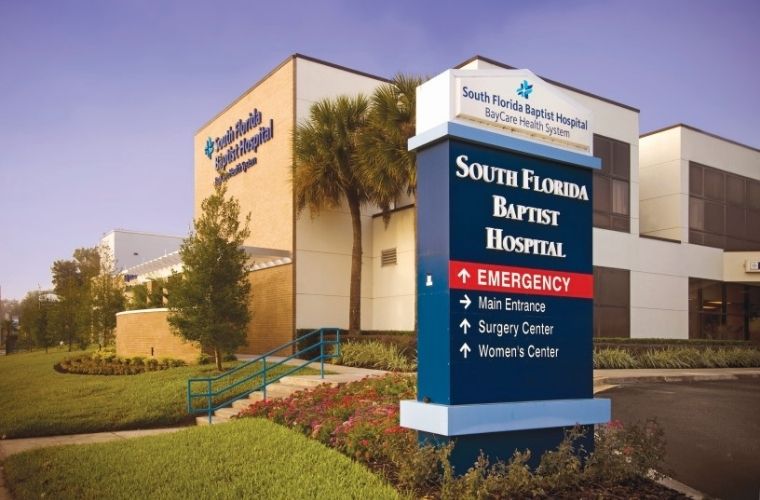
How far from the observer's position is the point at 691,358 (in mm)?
23203

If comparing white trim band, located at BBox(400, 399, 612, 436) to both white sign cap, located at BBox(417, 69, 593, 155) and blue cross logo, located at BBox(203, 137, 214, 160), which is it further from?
blue cross logo, located at BBox(203, 137, 214, 160)

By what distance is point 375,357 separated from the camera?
1769cm

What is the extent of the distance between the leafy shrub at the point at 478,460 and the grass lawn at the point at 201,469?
26 centimetres

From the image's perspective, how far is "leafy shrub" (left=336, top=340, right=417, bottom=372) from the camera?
55.1 ft

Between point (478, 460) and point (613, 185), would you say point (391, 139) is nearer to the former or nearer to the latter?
point (613, 185)

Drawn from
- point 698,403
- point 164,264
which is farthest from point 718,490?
point 164,264

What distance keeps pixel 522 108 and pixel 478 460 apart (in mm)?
3590

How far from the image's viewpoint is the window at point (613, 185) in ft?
84.1

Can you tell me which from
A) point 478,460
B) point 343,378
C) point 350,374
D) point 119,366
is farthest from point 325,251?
point 478,460

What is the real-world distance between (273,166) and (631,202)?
13533mm

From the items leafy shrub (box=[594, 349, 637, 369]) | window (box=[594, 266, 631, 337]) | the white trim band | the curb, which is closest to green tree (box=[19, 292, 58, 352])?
window (box=[594, 266, 631, 337])

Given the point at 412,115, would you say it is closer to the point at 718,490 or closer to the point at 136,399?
the point at 136,399

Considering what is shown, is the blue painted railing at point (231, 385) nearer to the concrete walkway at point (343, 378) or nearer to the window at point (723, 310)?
the concrete walkway at point (343, 378)

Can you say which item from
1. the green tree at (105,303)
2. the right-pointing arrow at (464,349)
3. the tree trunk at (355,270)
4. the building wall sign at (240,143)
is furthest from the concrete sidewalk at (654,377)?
the green tree at (105,303)
